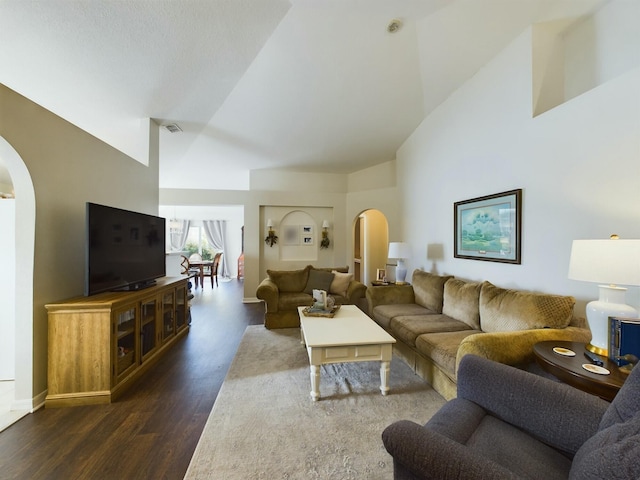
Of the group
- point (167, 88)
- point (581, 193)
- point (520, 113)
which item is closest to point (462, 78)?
point (520, 113)

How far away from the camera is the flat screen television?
87.6 inches

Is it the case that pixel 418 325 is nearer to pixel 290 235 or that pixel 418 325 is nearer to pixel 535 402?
pixel 535 402

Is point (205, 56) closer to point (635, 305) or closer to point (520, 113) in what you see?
point (520, 113)

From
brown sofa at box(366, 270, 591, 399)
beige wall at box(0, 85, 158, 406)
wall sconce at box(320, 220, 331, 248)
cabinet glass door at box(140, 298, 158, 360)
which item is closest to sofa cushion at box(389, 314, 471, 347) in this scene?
brown sofa at box(366, 270, 591, 399)

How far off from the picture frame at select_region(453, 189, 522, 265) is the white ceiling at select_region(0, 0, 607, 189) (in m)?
1.58

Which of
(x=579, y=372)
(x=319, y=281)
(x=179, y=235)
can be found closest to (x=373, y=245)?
(x=319, y=281)

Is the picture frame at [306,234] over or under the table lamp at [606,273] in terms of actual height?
over

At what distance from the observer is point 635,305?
6.10ft

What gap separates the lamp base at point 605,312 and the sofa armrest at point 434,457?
1297 mm

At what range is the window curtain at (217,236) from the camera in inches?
375

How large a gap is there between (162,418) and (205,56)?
315 centimetres

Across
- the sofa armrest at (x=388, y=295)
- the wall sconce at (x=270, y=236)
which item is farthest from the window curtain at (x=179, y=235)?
the sofa armrest at (x=388, y=295)

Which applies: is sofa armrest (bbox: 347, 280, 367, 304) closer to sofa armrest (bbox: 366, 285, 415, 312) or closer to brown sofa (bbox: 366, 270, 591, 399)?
sofa armrest (bbox: 366, 285, 415, 312)

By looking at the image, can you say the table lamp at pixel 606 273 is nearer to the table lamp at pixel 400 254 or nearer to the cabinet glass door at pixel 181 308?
the table lamp at pixel 400 254
